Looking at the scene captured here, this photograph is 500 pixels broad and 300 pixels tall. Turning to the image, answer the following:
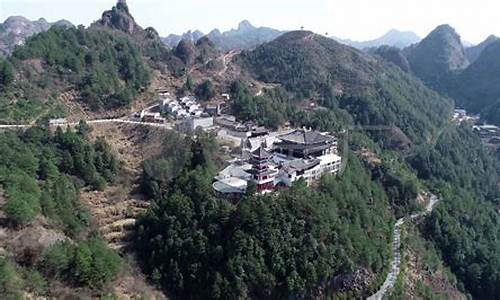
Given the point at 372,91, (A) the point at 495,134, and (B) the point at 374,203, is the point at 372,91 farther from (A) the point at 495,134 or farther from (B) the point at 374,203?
(B) the point at 374,203

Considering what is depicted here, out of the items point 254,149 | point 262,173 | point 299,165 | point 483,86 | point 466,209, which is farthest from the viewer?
point 483,86

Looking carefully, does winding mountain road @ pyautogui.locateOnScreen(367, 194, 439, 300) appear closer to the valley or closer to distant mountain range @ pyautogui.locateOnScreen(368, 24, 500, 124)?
the valley

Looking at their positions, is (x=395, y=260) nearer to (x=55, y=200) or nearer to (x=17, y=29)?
(x=55, y=200)

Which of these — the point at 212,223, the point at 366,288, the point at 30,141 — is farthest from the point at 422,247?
the point at 30,141

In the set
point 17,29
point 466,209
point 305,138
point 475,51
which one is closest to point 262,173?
point 305,138

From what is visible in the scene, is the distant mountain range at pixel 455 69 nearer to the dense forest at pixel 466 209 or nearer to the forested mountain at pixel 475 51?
the forested mountain at pixel 475 51

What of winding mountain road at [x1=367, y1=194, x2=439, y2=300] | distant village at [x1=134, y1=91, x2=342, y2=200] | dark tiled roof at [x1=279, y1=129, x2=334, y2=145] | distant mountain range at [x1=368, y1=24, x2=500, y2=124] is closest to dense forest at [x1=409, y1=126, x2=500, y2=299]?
winding mountain road at [x1=367, y1=194, x2=439, y2=300]
